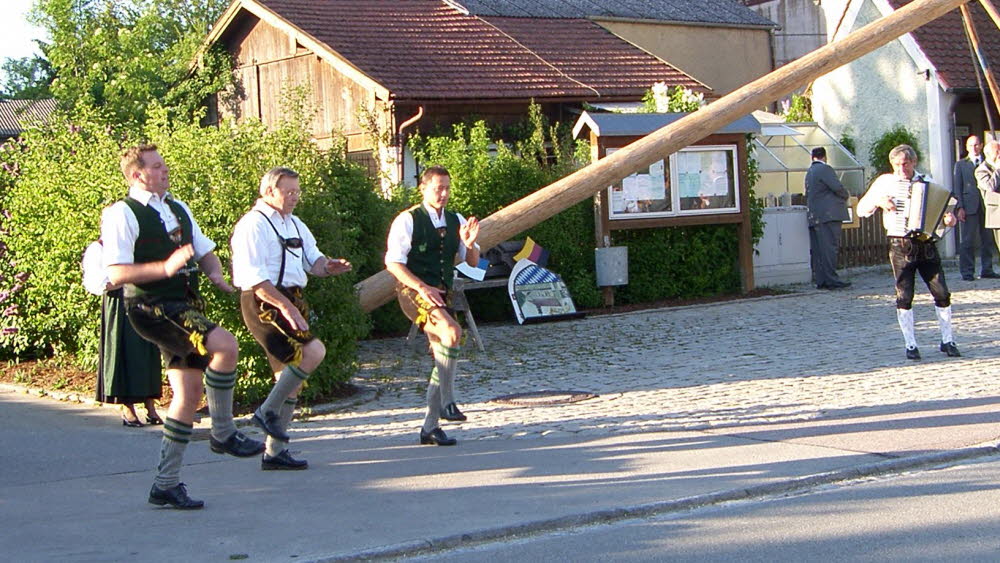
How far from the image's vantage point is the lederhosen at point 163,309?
6.57 meters

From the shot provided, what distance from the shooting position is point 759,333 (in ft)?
44.2

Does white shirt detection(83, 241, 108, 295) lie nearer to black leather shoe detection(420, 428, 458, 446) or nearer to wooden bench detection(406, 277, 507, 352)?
black leather shoe detection(420, 428, 458, 446)

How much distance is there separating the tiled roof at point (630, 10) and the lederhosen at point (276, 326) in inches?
746

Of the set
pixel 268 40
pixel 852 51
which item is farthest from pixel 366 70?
pixel 852 51

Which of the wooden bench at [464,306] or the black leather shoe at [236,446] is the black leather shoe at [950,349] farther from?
the black leather shoe at [236,446]

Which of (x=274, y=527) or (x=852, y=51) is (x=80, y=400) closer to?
(x=274, y=527)

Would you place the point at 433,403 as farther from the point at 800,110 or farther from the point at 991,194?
the point at 800,110

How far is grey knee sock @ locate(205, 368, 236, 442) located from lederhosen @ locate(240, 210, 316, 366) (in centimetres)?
30

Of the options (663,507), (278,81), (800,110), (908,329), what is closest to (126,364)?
(663,507)

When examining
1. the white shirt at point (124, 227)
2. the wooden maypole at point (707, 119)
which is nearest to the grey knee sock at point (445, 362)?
the white shirt at point (124, 227)

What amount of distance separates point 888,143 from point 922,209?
38.5 ft

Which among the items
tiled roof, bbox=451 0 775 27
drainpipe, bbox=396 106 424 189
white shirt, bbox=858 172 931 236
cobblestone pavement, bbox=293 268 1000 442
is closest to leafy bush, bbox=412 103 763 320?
cobblestone pavement, bbox=293 268 1000 442

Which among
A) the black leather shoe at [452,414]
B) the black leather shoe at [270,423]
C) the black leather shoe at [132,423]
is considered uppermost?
the black leather shoe at [270,423]

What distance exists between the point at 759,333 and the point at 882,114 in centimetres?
1111
